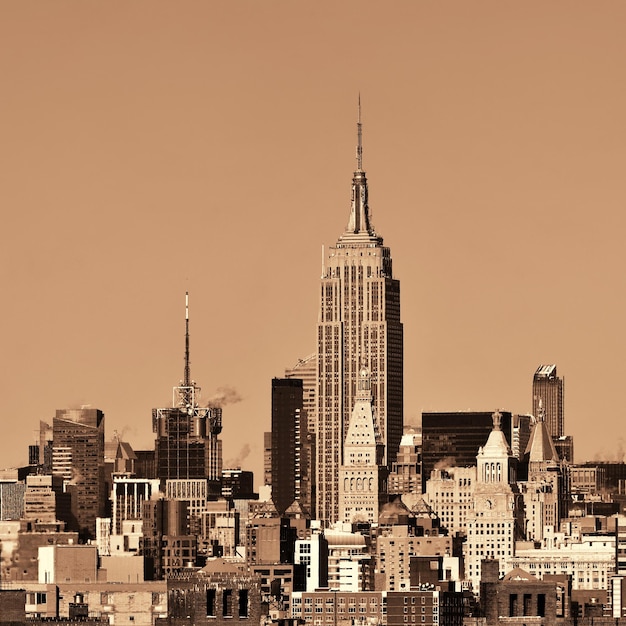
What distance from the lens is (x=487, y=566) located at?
415 feet

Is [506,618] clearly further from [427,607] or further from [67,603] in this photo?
[67,603]

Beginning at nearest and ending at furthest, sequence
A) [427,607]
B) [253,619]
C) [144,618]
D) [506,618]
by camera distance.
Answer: [253,619]
[506,618]
[427,607]
[144,618]

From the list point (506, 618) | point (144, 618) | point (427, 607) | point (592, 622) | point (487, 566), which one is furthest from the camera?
point (144, 618)

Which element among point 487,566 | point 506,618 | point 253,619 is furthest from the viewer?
point 487,566

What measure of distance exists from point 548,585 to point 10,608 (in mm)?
14013

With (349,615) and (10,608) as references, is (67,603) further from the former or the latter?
(10,608)

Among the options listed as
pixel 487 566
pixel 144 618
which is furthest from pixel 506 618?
pixel 144 618

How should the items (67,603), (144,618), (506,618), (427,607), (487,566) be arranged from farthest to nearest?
(67,603)
(144,618)
(427,607)
(487,566)
(506,618)

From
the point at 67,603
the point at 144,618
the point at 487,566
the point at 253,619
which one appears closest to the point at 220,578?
the point at 253,619

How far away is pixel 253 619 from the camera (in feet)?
321

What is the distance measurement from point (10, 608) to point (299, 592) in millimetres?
95442

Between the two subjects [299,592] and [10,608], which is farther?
[299,592]

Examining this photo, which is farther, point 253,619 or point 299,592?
point 299,592

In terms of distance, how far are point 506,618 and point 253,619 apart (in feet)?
29.8
